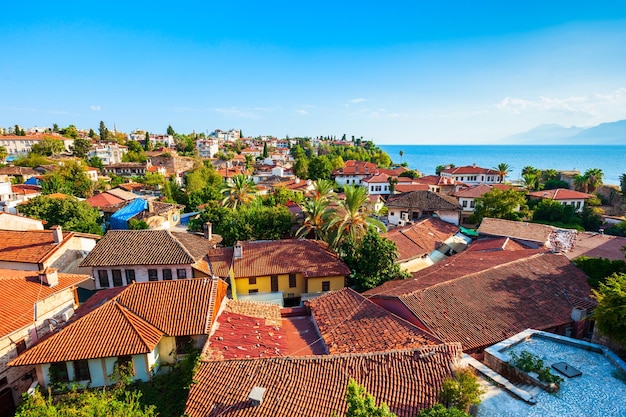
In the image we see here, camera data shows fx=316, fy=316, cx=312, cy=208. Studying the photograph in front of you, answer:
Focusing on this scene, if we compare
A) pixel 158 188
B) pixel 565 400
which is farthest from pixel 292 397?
pixel 158 188

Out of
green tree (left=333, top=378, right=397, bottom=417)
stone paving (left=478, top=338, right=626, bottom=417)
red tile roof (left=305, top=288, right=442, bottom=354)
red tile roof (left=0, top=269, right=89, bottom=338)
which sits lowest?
red tile roof (left=305, top=288, right=442, bottom=354)

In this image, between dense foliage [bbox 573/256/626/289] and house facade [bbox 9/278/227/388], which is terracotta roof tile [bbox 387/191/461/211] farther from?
house facade [bbox 9/278/227/388]

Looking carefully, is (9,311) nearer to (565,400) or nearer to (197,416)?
(197,416)

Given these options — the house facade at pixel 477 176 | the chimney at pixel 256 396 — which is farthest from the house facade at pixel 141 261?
the house facade at pixel 477 176

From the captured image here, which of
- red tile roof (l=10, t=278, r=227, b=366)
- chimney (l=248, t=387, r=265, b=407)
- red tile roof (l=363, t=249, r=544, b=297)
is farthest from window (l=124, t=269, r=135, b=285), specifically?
chimney (l=248, t=387, r=265, b=407)

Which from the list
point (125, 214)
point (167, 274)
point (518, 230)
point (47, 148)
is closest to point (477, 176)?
point (518, 230)

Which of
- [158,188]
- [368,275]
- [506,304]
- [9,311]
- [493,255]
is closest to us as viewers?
[9,311]

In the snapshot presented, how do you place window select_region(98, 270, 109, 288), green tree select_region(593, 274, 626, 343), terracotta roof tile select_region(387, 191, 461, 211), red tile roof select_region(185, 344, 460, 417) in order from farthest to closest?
1. terracotta roof tile select_region(387, 191, 461, 211)
2. window select_region(98, 270, 109, 288)
3. green tree select_region(593, 274, 626, 343)
4. red tile roof select_region(185, 344, 460, 417)
